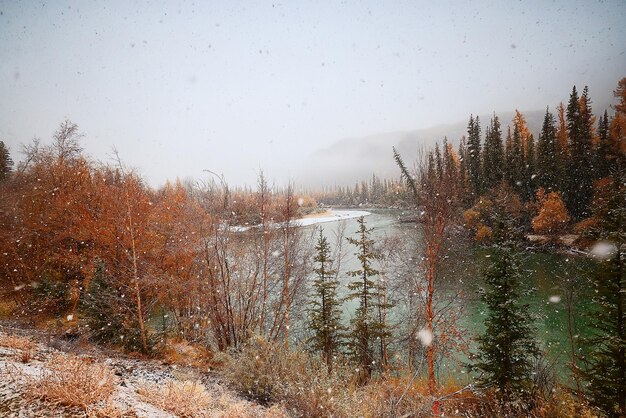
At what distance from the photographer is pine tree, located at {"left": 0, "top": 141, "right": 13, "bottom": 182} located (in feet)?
107

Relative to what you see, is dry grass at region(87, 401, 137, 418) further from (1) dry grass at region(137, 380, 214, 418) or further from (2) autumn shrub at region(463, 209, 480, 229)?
(2) autumn shrub at region(463, 209, 480, 229)

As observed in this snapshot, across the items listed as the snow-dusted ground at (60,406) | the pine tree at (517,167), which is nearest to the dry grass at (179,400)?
the snow-dusted ground at (60,406)

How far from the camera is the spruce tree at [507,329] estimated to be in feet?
30.5

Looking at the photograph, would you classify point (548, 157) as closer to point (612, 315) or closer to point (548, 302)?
point (548, 302)

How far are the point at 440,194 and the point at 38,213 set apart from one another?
23115 mm

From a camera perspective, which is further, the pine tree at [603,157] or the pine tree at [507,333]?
the pine tree at [603,157]

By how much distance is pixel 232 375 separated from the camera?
329 inches

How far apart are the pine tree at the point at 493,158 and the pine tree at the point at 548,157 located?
546 centimetres

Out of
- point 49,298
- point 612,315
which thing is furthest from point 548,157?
point 49,298

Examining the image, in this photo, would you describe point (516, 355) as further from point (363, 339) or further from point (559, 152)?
point (559, 152)

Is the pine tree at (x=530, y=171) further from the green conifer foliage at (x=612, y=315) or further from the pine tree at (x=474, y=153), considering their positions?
the green conifer foliage at (x=612, y=315)

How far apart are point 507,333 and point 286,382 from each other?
7.61 metres

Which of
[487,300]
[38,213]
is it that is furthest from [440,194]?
[38,213]

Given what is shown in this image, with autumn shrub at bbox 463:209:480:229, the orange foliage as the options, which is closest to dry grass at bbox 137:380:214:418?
autumn shrub at bbox 463:209:480:229
